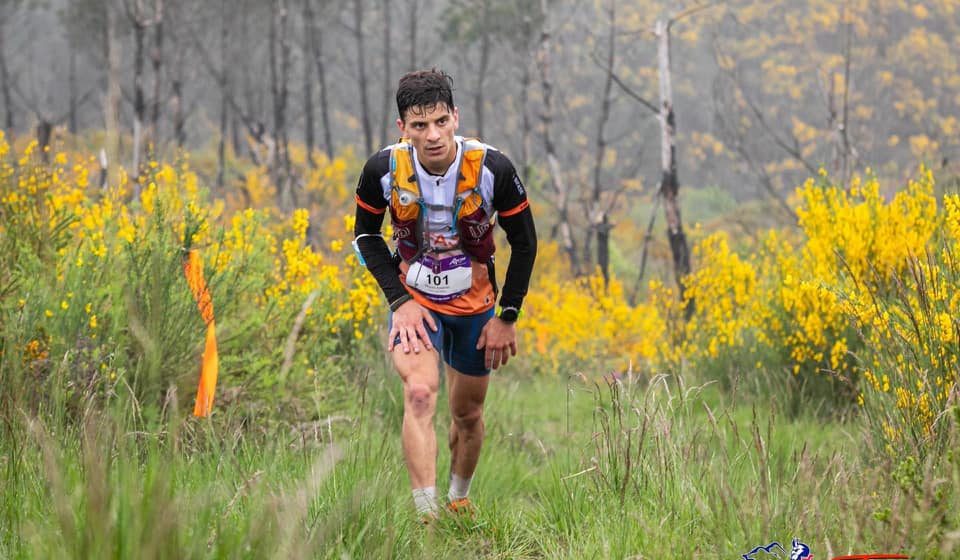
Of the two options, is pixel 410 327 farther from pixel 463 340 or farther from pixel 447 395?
pixel 447 395

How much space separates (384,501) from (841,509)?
1409mm

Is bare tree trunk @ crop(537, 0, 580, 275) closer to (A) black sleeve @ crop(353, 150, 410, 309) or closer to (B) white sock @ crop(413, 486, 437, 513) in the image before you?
(A) black sleeve @ crop(353, 150, 410, 309)

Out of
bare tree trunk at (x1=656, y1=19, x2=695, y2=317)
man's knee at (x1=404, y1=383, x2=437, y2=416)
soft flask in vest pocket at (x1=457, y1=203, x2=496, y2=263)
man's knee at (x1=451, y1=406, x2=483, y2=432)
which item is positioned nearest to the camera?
man's knee at (x1=404, y1=383, x2=437, y2=416)

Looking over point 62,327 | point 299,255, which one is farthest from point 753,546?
point 299,255

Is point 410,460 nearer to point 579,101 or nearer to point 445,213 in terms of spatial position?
point 445,213

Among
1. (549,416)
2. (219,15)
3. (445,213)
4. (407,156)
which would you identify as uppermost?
(219,15)

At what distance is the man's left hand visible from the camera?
3795mm

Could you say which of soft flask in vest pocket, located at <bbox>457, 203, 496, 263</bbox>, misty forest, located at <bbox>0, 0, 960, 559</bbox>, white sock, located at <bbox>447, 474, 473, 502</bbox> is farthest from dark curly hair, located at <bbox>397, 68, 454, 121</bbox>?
white sock, located at <bbox>447, 474, 473, 502</bbox>

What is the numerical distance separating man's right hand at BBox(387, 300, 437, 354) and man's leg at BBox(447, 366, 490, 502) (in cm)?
30

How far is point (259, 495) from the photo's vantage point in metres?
2.36

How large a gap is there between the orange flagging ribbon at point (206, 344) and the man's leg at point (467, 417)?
981 millimetres

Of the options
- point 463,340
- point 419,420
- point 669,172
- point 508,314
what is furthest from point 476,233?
point 669,172

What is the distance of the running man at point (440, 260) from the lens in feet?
11.5

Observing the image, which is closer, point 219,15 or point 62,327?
point 62,327
